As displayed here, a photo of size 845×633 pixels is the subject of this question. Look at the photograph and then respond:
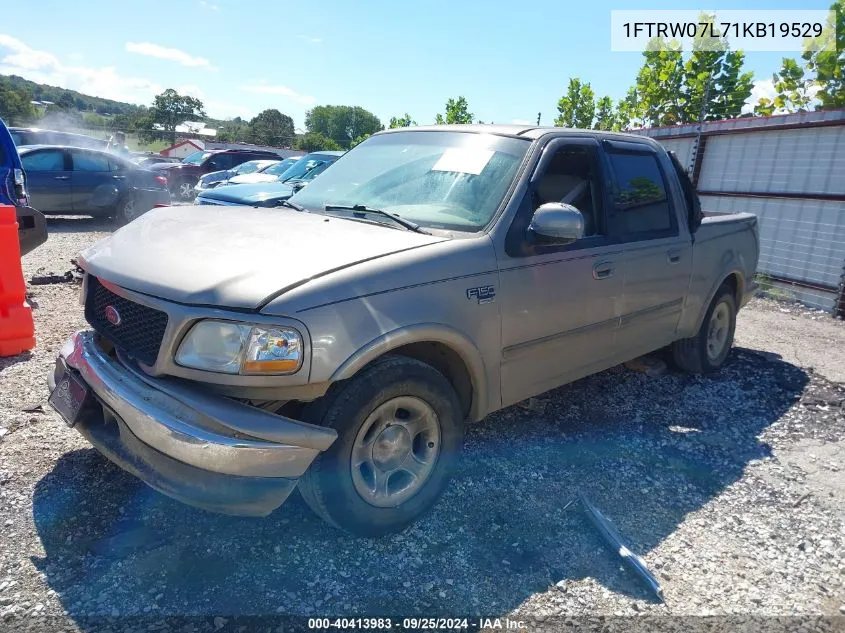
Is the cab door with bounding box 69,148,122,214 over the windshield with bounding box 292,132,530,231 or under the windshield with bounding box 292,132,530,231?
under

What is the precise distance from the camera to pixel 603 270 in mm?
3686

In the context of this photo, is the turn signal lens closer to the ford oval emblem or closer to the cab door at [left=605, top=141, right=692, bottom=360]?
the ford oval emblem

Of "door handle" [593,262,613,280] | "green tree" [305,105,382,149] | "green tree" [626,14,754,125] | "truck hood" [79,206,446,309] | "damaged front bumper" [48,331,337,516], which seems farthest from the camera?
"green tree" [305,105,382,149]

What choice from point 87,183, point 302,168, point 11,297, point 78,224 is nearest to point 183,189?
point 78,224

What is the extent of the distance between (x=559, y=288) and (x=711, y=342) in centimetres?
269

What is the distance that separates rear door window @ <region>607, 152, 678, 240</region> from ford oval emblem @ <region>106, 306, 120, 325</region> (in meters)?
2.82

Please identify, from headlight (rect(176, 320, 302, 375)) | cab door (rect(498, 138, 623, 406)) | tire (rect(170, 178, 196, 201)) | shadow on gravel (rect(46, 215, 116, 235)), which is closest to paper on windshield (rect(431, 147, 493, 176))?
cab door (rect(498, 138, 623, 406))

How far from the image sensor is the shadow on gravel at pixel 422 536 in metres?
2.49

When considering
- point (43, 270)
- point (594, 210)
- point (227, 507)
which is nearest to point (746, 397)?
point (594, 210)

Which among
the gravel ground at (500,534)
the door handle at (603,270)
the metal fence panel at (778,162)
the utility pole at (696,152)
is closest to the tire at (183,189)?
the utility pole at (696,152)

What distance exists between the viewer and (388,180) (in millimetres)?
3625

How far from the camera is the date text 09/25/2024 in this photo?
2.37 meters

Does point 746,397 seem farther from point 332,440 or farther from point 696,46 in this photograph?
point 696,46

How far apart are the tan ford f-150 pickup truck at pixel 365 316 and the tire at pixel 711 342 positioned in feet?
3.80
